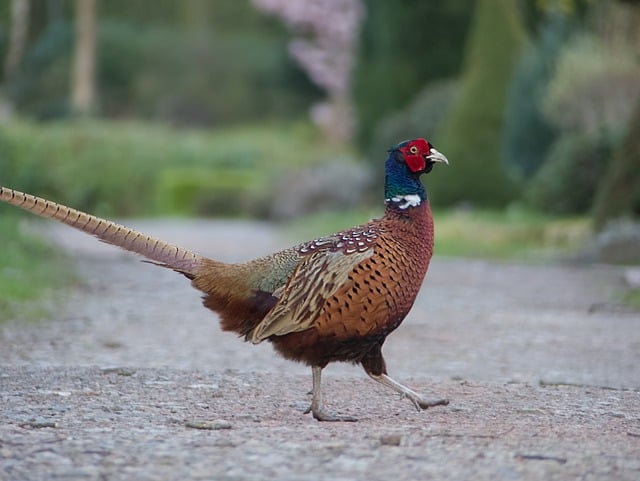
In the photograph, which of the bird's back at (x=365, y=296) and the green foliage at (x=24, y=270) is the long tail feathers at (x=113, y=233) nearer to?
the bird's back at (x=365, y=296)

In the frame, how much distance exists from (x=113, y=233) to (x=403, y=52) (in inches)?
921

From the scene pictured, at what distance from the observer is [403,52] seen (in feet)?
93.7

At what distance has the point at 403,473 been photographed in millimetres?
4156

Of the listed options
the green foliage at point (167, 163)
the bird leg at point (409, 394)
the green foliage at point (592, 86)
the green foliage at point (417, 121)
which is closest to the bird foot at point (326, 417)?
the bird leg at point (409, 394)

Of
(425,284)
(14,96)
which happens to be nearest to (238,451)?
(425,284)

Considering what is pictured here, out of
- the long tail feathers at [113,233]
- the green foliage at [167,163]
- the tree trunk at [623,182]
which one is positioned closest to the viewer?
the long tail feathers at [113,233]

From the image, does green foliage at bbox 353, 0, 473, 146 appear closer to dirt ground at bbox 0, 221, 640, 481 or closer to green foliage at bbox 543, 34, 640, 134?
green foliage at bbox 543, 34, 640, 134

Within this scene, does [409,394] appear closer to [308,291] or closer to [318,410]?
[318,410]

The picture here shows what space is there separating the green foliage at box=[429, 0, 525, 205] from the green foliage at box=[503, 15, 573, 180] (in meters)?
0.28

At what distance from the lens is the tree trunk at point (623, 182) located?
15070 millimetres

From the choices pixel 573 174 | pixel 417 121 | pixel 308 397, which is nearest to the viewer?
pixel 308 397

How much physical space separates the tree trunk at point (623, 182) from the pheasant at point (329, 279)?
9884 mm

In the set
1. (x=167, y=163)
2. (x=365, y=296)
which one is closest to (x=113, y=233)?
(x=365, y=296)

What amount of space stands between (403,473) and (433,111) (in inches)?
886
